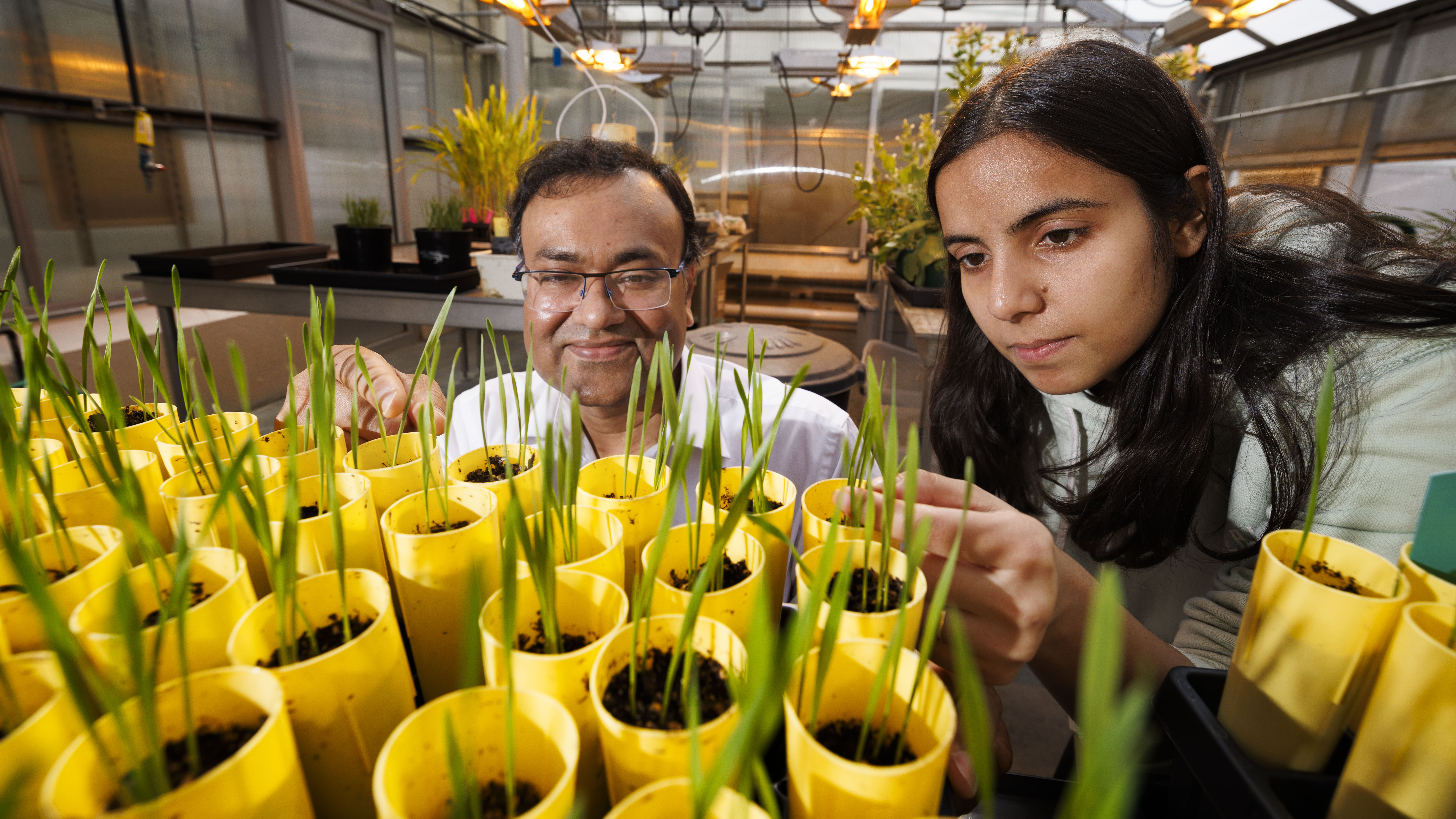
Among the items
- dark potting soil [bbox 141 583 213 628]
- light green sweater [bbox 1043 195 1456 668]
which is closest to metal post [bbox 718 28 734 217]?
light green sweater [bbox 1043 195 1456 668]

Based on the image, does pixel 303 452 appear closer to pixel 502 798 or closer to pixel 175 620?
pixel 175 620

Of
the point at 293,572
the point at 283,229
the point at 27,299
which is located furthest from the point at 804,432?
the point at 283,229

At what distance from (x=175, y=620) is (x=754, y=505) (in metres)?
0.34

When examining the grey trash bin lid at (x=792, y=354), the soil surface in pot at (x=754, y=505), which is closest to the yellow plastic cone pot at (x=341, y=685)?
the soil surface in pot at (x=754, y=505)

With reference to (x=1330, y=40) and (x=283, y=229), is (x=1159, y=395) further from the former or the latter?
(x=1330, y=40)

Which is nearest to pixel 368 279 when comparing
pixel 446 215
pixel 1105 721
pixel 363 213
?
pixel 446 215

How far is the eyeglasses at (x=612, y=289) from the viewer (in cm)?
86

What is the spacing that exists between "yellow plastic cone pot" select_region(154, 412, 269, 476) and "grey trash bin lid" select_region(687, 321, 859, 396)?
115cm

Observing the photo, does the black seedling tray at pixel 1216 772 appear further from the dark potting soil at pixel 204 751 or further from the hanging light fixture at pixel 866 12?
the hanging light fixture at pixel 866 12

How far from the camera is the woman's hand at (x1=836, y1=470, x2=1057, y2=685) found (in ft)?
1.38

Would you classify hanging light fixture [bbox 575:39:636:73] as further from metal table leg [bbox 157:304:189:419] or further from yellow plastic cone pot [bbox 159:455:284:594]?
yellow plastic cone pot [bbox 159:455:284:594]

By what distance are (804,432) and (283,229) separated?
3.97 meters

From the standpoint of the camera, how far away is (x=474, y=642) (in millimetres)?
214

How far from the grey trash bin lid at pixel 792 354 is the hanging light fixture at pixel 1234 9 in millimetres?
2234
